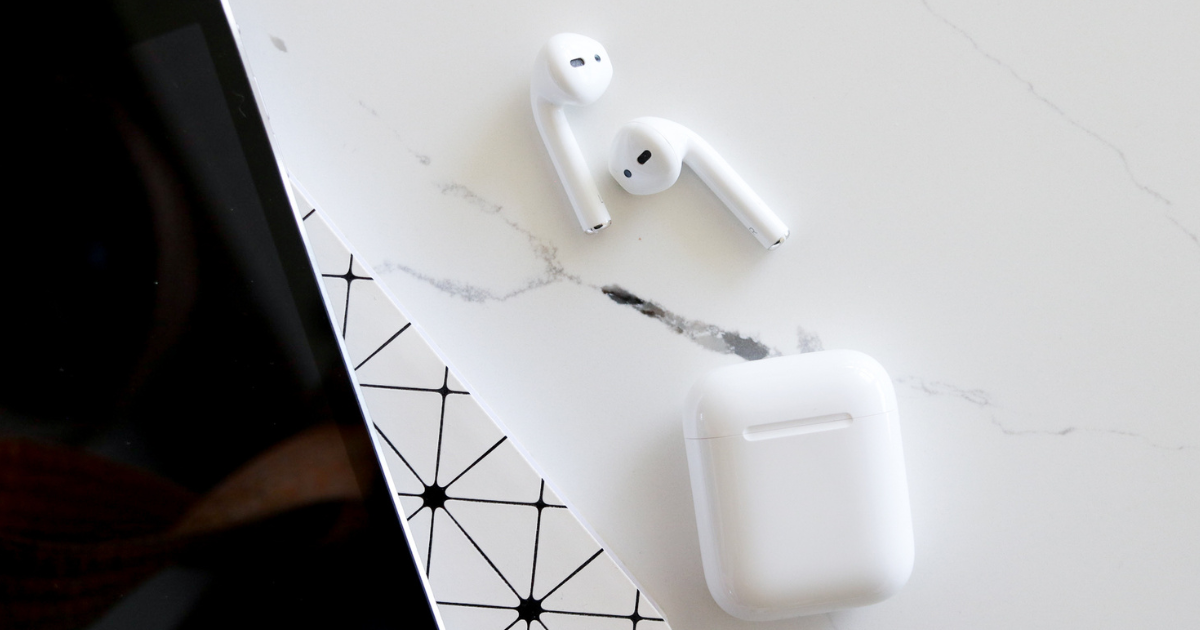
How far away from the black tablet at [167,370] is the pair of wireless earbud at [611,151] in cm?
18

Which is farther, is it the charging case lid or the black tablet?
the charging case lid

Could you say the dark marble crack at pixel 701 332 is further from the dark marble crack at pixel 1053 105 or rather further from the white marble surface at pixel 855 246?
the dark marble crack at pixel 1053 105

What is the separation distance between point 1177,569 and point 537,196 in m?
0.53

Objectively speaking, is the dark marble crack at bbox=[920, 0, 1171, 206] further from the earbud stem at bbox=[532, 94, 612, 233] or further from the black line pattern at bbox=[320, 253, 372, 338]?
the black line pattern at bbox=[320, 253, 372, 338]

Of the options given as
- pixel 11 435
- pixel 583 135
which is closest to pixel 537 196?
pixel 583 135

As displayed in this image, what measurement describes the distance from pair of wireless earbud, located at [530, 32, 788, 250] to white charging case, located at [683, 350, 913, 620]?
11cm

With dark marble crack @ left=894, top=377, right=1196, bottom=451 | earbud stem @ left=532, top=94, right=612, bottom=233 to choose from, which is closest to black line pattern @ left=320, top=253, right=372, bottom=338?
earbud stem @ left=532, top=94, right=612, bottom=233

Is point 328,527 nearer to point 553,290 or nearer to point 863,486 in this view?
point 553,290

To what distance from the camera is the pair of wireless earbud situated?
1.51 feet

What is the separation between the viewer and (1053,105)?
513 millimetres

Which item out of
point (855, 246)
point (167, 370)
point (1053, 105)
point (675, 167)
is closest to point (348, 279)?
point (167, 370)

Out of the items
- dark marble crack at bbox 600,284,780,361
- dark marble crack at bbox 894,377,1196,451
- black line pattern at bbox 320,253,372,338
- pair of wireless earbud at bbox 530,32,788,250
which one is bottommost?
dark marble crack at bbox 894,377,1196,451

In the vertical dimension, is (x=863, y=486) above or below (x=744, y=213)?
below

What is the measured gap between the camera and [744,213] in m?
0.49
